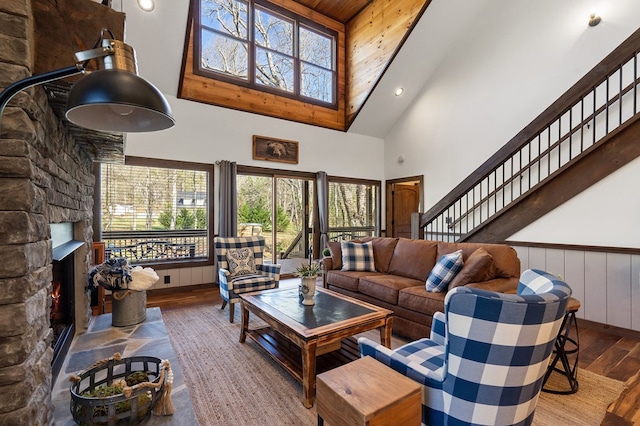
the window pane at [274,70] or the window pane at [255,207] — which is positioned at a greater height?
the window pane at [274,70]

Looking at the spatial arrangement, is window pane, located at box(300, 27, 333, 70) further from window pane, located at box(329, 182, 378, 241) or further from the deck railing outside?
the deck railing outside

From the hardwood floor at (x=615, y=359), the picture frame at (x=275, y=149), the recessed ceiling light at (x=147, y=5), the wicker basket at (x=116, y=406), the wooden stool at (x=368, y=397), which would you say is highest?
the recessed ceiling light at (x=147, y=5)

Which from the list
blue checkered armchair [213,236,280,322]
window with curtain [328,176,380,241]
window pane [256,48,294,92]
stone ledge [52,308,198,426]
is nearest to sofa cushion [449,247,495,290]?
blue checkered armchair [213,236,280,322]

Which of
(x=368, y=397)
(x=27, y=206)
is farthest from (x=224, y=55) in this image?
(x=368, y=397)

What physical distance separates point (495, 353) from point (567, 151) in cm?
418

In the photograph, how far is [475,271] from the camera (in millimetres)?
2820

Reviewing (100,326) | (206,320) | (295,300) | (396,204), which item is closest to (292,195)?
(396,204)

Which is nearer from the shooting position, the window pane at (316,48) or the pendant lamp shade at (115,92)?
the pendant lamp shade at (115,92)

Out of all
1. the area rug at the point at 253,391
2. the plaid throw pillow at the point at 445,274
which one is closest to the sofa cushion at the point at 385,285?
the plaid throw pillow at the point at 445,274

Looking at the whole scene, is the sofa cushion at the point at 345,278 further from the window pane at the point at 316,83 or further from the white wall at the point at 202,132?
the window pane at the point at 316,83

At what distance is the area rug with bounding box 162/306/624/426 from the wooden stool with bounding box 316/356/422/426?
2.36ft

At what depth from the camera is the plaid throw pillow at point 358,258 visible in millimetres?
4133

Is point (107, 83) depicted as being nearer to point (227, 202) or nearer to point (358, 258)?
point (358, 258)

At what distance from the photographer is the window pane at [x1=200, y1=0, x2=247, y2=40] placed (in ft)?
17.2
